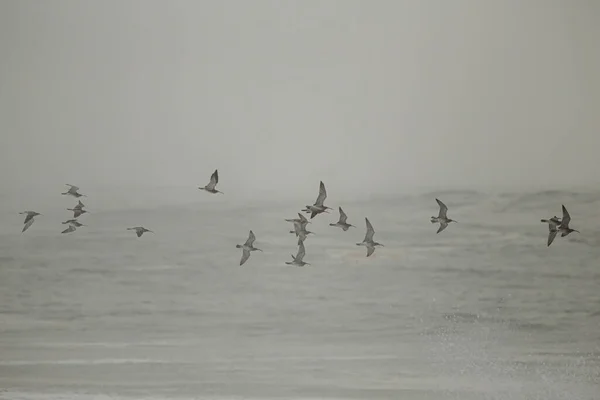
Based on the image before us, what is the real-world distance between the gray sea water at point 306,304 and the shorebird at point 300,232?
2cm

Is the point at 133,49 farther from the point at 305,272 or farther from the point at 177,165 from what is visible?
the point at 305,272

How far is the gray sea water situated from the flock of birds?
2 centimetres

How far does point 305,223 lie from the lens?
6.40 ft

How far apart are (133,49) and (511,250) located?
3.92 ft

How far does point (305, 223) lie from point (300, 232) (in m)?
0.03

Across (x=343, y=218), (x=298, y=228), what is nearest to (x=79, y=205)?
(x=298, y=228)

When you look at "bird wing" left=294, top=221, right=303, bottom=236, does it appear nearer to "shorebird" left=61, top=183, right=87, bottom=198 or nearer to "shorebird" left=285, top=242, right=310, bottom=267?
"shorebird" left=285, top=242, right=310, bottom=267

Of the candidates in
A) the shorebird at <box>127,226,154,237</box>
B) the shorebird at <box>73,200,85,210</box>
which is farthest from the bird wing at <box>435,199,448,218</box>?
the shorebird at <box>73,200,85,210</box>

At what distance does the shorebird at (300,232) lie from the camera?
195 cm

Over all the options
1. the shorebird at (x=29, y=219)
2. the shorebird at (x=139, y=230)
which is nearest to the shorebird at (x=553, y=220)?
the shorebird at (x=139, y=230)

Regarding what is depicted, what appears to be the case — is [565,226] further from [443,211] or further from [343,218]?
[343,218]

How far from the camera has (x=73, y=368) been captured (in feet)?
6.49

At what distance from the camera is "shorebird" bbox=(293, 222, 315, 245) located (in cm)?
195

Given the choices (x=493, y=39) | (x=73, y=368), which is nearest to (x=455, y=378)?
(x=493, y=39)
